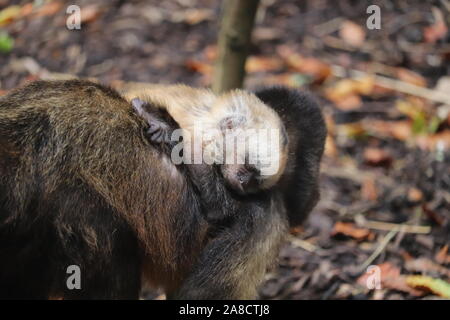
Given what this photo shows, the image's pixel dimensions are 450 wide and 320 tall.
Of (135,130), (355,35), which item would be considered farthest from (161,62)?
(135,130)

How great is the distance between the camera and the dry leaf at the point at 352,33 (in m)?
7.69

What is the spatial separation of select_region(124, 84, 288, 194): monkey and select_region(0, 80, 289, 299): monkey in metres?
0.11

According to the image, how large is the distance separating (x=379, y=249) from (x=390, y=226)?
0.34 metres

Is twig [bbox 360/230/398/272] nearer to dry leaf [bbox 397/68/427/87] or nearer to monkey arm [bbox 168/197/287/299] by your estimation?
monkey arm [bbox 168/197/287/299]

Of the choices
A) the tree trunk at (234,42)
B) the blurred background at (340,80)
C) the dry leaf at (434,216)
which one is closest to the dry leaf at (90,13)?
the blurred background at (340,80)

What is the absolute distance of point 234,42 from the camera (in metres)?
5.31

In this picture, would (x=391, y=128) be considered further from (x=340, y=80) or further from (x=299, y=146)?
(x=299, y=146)

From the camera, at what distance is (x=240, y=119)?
4434mm

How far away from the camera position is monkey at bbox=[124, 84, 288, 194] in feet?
13.6

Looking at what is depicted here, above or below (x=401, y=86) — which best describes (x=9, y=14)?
above

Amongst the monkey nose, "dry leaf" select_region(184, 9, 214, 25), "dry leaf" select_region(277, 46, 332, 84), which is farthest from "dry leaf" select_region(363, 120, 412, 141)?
the monkey nose

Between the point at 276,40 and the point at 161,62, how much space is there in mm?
1431

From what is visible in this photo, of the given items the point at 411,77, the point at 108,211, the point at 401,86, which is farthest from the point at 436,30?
the point at 108,211

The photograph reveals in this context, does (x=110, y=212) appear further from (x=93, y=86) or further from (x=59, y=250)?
(x=93, y=86)
